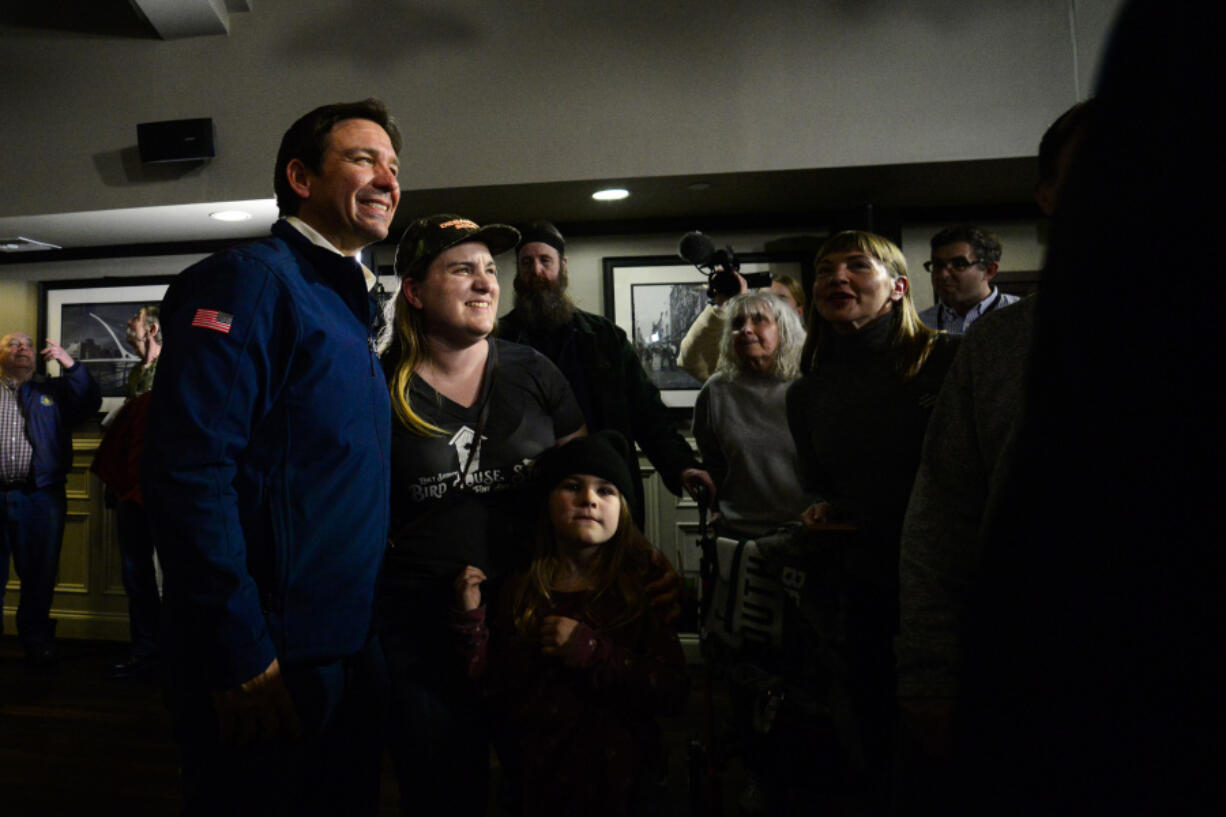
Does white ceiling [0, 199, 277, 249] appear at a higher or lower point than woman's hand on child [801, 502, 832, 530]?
higher

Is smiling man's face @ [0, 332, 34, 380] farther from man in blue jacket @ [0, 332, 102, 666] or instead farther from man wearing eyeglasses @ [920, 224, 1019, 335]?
man wearing eyeglasses @ [920, 224, 1019, 335]

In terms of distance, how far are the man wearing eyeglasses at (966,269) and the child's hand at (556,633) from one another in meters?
2.21

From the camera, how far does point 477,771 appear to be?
1.53m

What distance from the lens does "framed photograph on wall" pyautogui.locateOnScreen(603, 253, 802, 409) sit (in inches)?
155

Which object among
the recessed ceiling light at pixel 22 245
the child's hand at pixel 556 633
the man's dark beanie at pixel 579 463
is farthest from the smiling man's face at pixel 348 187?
the recessed ceiling light at pixel 22 245

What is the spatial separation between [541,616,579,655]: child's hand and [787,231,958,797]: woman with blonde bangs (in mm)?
591

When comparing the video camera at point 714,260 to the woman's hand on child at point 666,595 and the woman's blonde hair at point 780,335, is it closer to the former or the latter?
the woman's blonde hair at point 780,335

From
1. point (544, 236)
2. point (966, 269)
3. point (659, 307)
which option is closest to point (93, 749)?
point (544, 236)

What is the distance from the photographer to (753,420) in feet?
7.85

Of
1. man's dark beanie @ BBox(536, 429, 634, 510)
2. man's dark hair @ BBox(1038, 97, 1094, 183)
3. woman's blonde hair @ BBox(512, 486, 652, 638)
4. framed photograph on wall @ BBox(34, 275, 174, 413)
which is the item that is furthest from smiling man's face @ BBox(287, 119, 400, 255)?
framed photograph on wall @ BBox(34, 275, 174, 413)

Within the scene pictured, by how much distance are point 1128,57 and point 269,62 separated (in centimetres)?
407

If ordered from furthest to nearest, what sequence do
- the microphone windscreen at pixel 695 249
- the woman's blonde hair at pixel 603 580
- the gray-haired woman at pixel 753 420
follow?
the microphone windscreen at pixel 695 249, the gray-haired woman at pixel 753 420, the woman's blonde hair at pixel 603 580

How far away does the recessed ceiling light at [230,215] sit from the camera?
12.0ft

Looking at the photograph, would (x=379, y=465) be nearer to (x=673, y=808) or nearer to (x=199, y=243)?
(x=673, y=808)
